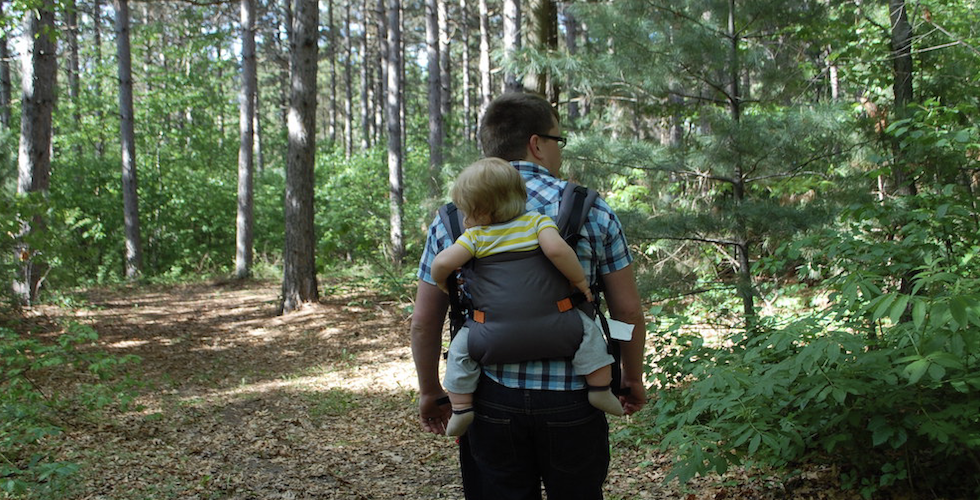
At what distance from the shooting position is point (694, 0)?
19.5 ft

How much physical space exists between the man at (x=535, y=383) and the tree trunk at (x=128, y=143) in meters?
16.5

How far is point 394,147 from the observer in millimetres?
17781

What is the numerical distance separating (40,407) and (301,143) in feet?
20.3

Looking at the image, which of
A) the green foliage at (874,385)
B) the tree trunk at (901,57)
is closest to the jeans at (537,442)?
the green foliage at (874,385)

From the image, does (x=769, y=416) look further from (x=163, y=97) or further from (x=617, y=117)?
(x=163, y=97)

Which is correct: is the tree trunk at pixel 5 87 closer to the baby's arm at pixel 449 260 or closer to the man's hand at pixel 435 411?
the man's hand at pixel 435 411

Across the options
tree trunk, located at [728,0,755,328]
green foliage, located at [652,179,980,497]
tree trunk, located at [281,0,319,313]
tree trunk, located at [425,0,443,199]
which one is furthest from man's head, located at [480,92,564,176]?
tree trunk, located at [425,0,443,199]

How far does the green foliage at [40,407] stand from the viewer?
3.93 meters

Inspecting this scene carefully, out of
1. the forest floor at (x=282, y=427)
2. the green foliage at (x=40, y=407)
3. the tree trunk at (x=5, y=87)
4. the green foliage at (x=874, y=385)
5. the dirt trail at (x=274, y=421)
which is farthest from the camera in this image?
the tree trunk at (x=5, y=87)

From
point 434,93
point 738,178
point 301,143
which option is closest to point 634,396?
point 738,178

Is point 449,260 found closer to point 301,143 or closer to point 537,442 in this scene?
point 537,442

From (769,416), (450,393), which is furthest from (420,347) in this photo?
(769,416)

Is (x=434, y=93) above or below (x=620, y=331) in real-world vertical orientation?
above

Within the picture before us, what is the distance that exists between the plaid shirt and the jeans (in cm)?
3
